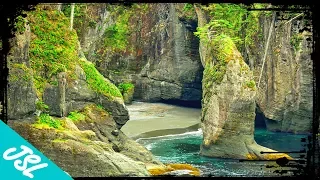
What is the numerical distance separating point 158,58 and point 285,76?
307 inches

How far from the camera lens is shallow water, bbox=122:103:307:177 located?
14.0 metres

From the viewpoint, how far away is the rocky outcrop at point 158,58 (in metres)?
23.1

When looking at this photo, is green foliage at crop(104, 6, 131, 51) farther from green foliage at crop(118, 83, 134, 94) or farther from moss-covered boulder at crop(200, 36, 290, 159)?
moss-covered boulder at crop(200, 36, 290, 159)

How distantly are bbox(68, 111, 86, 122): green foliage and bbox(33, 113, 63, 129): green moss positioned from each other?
1.90 meters

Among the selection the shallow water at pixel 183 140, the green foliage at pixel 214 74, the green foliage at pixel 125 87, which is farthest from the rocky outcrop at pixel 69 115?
the green foliage at pixel 125 87

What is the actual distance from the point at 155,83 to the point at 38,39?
1432cm

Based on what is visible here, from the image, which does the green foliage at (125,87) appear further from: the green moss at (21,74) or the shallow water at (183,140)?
the green moss at (21,74)

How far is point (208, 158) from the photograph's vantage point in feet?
51.4

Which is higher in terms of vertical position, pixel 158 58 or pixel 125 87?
pixel 158 58

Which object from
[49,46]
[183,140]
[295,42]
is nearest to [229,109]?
[183,140]

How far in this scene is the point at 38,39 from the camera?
1045cm

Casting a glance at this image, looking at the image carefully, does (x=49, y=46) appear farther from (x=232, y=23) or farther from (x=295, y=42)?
(x=295, y=42)

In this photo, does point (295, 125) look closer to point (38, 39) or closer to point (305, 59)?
point (305, 59)

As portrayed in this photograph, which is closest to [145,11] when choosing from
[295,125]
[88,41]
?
[88,41]
